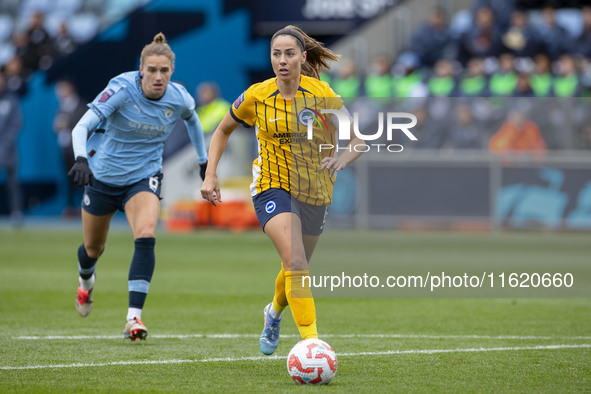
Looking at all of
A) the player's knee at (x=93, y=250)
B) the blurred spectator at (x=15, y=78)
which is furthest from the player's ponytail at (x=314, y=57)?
the blurred spectator at (x=15, y=78)

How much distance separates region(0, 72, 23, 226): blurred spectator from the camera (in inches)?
752

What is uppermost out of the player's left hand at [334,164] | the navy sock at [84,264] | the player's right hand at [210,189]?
the player's left hand at [334,164]

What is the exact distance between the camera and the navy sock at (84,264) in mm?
8310

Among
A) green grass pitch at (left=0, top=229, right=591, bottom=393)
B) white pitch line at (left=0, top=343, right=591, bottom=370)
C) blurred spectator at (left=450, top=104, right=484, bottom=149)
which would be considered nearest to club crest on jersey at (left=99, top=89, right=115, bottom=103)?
green grass pitch at (left=0, top=229, right=591, bottom=393)

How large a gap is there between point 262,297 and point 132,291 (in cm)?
296

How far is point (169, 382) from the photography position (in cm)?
564

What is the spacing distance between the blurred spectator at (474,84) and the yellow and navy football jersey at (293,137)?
12883mm

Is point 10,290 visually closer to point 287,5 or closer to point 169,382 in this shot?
point 169,382

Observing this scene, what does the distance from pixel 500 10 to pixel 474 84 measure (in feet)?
9.16

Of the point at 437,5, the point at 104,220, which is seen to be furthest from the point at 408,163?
the point at 104,220

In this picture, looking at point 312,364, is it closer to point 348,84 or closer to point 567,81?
point 567,81

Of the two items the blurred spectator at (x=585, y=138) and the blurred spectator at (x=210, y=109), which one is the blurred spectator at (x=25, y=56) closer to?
the blurred spectator at (x=210, y=109)

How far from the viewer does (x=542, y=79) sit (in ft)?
61.8

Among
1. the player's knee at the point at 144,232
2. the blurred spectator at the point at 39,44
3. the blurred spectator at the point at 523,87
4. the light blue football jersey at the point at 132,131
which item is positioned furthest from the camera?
the blurred spectator at the point at 39,44
